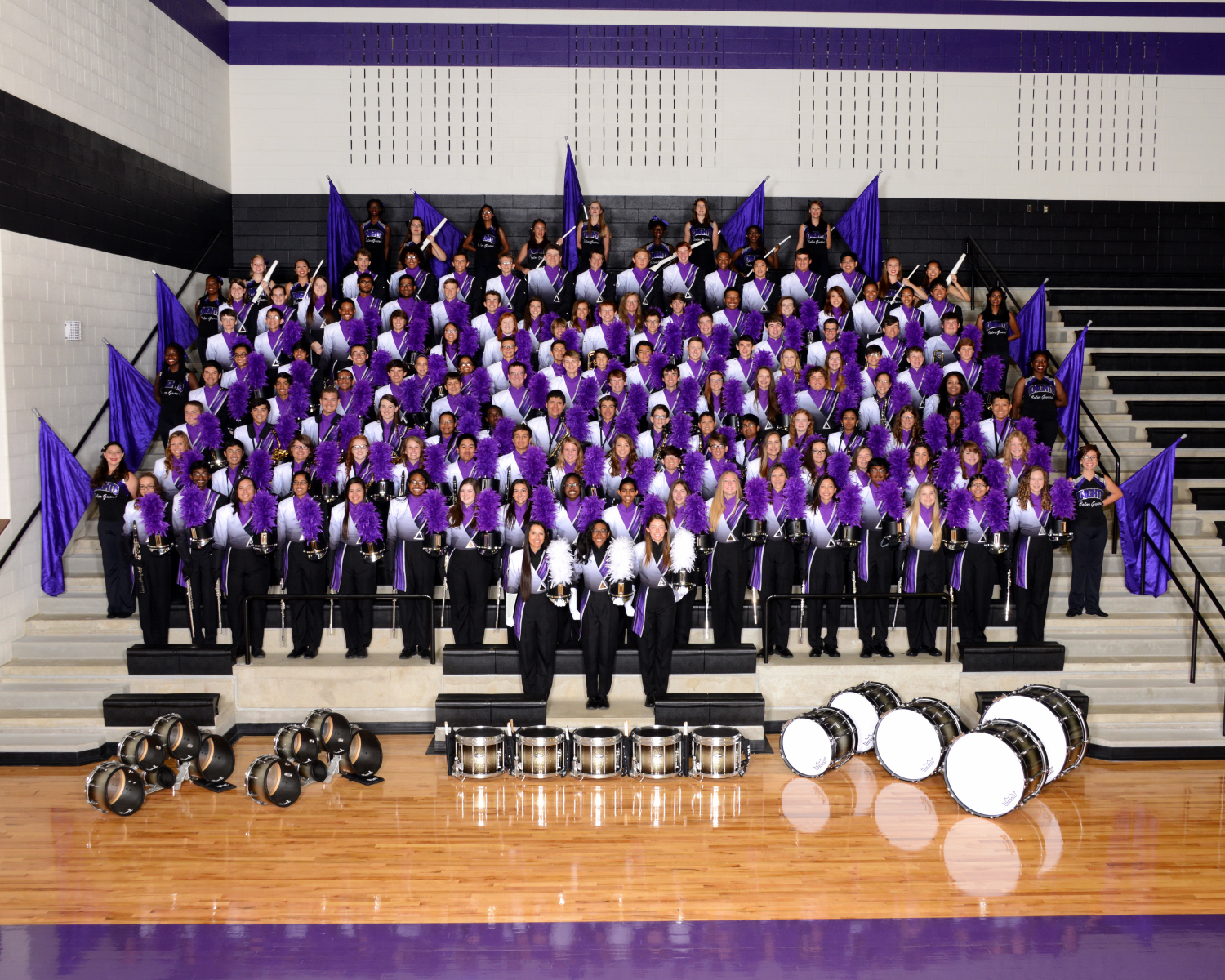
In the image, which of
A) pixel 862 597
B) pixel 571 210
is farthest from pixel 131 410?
pixel 862 597

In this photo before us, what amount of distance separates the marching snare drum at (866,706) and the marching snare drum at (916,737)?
0.15 m

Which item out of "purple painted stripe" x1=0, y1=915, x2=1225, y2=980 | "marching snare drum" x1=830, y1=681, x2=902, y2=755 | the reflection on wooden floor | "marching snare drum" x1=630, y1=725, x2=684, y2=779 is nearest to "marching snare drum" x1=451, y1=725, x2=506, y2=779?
the reflection on wooden floor

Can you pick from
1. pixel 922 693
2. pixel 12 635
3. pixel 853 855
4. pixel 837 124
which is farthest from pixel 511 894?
pixel 837 124

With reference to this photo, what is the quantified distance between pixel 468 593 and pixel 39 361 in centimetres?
455

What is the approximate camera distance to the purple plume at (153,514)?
9203 millimetres

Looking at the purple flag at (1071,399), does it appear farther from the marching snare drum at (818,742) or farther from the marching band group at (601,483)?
the marching snare drum at (818,742)

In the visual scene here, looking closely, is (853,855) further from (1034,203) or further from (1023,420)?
(1034,203)

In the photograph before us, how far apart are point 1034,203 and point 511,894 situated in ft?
41.9

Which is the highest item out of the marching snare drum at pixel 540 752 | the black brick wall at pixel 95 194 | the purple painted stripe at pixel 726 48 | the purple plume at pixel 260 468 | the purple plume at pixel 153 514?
the purple painted stripe at pixel 726 48

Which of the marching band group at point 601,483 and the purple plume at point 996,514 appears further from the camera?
the purple plume at point 996,514

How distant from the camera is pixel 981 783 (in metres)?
7.40

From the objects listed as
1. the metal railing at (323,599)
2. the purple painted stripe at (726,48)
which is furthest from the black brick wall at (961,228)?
the metal railing at (323,599)

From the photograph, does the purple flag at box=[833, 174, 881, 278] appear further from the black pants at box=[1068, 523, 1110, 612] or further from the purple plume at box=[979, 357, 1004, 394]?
the black pants at box=[1068, 523, 1110, 612]

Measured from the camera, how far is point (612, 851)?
6.94 m
